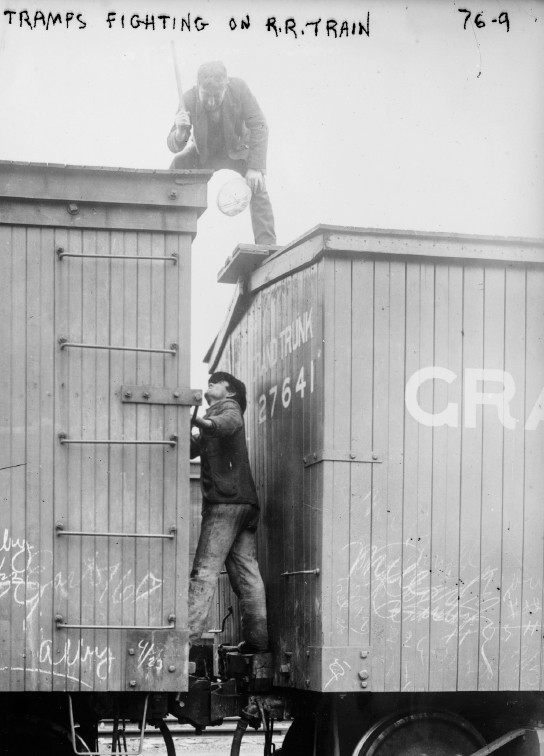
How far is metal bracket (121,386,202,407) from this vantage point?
648cm

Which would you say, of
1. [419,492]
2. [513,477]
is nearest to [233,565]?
[419,492]

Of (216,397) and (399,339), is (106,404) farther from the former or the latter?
(399,339)

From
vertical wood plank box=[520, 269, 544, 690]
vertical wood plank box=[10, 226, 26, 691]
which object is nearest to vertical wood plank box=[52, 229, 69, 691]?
vertical wood plank box=[10, 226, 26, 691]

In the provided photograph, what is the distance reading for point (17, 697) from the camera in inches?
257

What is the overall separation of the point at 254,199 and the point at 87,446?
3.49 m

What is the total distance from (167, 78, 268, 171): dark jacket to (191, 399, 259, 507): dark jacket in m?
2.75

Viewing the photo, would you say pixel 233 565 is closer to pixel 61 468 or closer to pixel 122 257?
pixel 61 468

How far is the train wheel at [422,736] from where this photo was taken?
6.73 meters

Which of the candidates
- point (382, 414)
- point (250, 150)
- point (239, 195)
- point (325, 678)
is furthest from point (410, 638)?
point (250, 150)

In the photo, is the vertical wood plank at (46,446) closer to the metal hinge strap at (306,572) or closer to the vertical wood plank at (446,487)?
the metal hinge strap at (306,572)

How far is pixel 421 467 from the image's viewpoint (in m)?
6.75

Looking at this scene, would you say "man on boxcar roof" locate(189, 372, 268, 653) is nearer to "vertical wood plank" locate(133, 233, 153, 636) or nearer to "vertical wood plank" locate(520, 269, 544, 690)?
"vertical wood plank" locate(133, 233, 153, 636)

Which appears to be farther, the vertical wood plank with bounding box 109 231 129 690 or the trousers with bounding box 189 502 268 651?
the trousers with bounding box 189 502 268 651

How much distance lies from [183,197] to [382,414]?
1.90m
